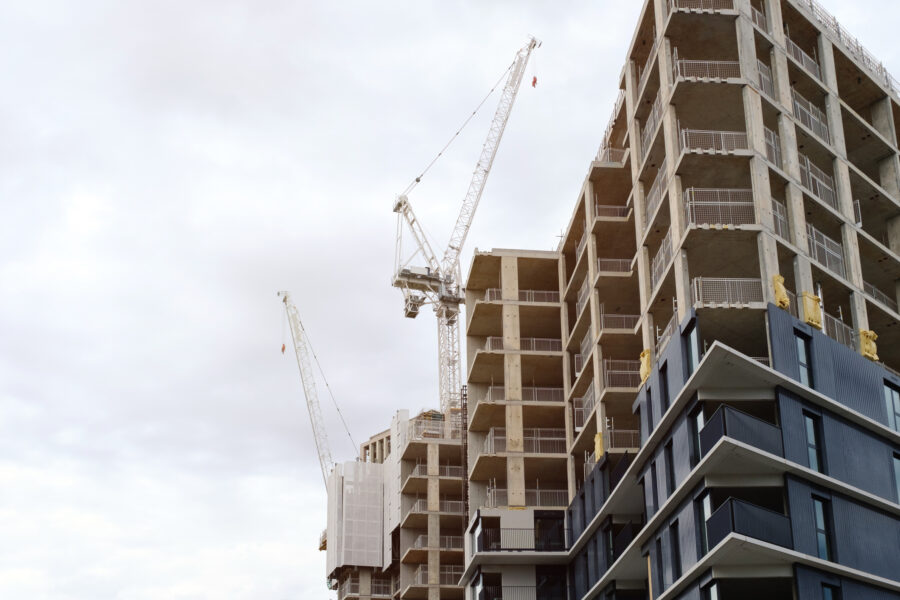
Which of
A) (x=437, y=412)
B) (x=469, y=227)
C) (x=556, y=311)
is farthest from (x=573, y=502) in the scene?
(x=469, y=227)

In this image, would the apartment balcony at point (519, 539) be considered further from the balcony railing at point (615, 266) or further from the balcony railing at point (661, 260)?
the balcony railing at point (661, 260)

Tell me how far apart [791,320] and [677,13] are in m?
19.6

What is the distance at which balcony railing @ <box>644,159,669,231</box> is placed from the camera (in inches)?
2657

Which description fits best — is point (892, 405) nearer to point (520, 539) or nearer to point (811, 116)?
point (811, 116)

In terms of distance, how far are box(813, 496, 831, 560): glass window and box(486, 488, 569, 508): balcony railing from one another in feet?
121

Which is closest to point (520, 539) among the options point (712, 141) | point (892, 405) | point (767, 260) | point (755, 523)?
point (892, 405)

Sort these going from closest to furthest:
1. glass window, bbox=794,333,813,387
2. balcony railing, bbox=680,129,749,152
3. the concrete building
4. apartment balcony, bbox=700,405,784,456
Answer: apartment balcony, bbox=700,405,784,456 → the concrete building → glass window, bbox=794,333,813,387 → balcony railing, bbox=680,129,749,152

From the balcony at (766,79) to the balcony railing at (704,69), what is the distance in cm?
123

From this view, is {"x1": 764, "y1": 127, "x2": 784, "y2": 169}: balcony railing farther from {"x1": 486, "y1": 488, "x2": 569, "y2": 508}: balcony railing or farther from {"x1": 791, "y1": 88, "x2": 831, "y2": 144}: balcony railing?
{"x1": 486, "y1": 488, "x2": 569, "y2": 508}: balcony railing

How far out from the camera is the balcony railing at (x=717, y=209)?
208ft

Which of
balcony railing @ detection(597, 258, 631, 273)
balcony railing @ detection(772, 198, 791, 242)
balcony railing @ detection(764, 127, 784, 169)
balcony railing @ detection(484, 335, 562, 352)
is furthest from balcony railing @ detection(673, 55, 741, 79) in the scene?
balcony railing @ detection(484, 335, 562, 352)

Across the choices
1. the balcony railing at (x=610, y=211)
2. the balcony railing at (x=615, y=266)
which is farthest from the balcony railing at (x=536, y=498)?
the balcony railing at (x=610, y=211)

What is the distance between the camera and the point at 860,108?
254 ft

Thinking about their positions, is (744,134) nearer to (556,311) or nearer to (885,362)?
(885,362)
